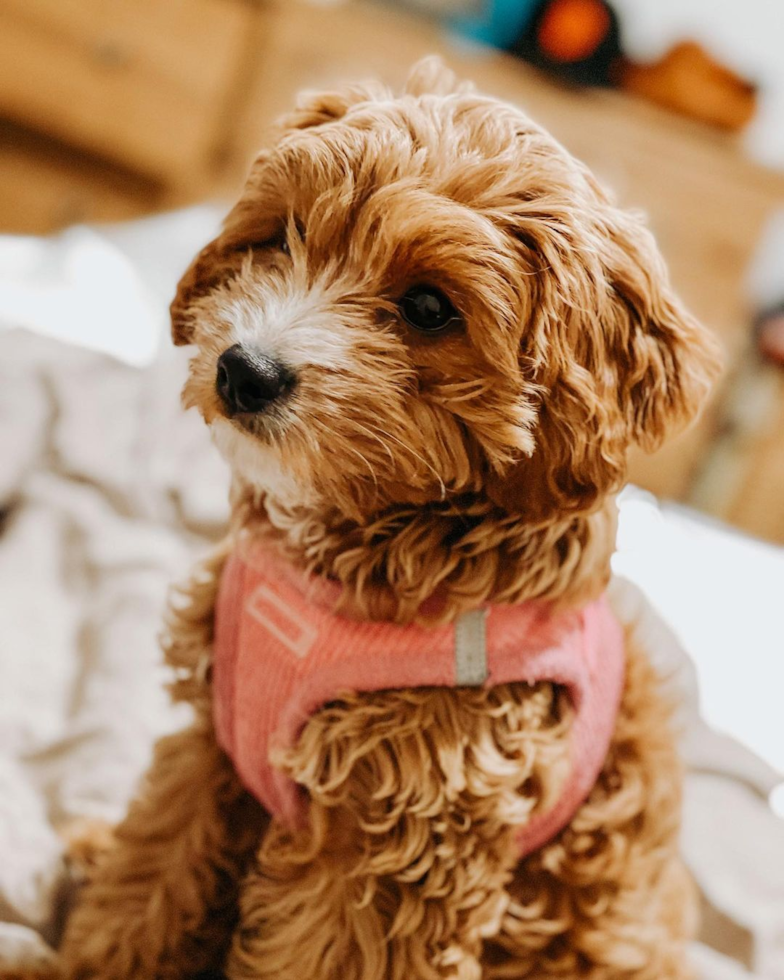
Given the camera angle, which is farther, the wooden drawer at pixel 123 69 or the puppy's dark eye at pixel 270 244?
the wooden drawer at pixel 123 69

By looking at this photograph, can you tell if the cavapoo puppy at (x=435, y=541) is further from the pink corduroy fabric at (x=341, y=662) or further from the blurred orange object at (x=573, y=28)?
the blurred orange object at (x=573, y=28)

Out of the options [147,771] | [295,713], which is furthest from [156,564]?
[295,713]

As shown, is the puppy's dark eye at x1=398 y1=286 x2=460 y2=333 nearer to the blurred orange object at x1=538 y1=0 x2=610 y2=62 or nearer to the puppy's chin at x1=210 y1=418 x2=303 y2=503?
the puppy's chin at x1=210 y1=418 x2=303 y2=503

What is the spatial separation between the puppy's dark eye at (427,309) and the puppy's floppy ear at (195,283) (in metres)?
0.28

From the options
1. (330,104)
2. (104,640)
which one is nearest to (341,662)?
(330,104)

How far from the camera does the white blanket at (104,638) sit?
1.45 m

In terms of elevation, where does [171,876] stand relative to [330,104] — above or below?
below

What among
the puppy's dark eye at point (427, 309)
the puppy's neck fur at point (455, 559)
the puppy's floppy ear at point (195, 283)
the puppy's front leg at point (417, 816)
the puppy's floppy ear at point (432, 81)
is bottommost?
the puppy's front leg at point (417, 816)

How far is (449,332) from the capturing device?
956mm

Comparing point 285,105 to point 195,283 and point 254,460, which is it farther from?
point 254,460

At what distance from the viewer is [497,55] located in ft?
11.0

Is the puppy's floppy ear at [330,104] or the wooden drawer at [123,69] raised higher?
the puppy's floppy ear at [330,104]

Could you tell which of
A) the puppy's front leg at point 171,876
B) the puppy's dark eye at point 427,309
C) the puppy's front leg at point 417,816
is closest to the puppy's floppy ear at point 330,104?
the puppy's dark eye at point 427,309

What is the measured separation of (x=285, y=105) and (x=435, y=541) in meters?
2.97
